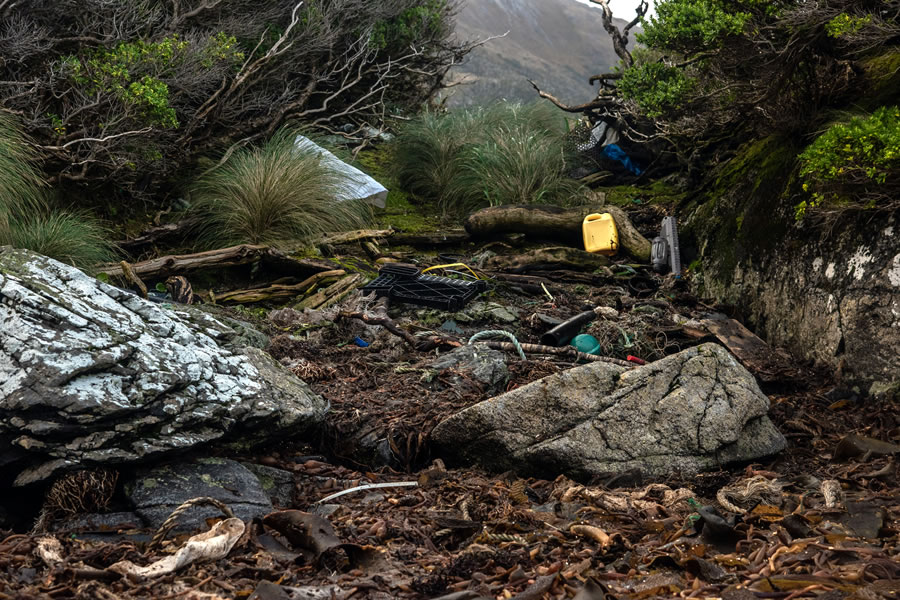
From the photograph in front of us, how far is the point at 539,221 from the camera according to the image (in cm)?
770

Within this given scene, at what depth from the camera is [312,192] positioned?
782 centimetres

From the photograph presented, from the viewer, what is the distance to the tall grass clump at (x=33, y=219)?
231 inches

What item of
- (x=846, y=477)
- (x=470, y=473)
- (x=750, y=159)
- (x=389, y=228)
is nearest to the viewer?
(x=846, y=477)

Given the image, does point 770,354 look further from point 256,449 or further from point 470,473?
point 256,449

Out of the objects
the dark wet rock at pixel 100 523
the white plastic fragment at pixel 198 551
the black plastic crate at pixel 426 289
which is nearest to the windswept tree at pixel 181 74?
the black plastic crate at pixel 426 289

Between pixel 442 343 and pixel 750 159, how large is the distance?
305 cm

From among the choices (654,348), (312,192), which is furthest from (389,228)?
(654,348)

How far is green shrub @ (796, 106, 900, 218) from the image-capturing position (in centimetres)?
377

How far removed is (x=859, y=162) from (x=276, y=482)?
3374 mm

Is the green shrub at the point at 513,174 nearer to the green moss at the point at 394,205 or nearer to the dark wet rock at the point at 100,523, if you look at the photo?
the green moss at the point at 394,205

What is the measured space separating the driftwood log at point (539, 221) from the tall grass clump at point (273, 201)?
4.64 ft

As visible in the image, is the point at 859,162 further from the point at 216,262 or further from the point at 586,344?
the point at 216,262

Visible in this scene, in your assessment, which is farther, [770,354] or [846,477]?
[770,354]

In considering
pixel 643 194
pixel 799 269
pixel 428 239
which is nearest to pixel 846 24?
pixel 799 269
